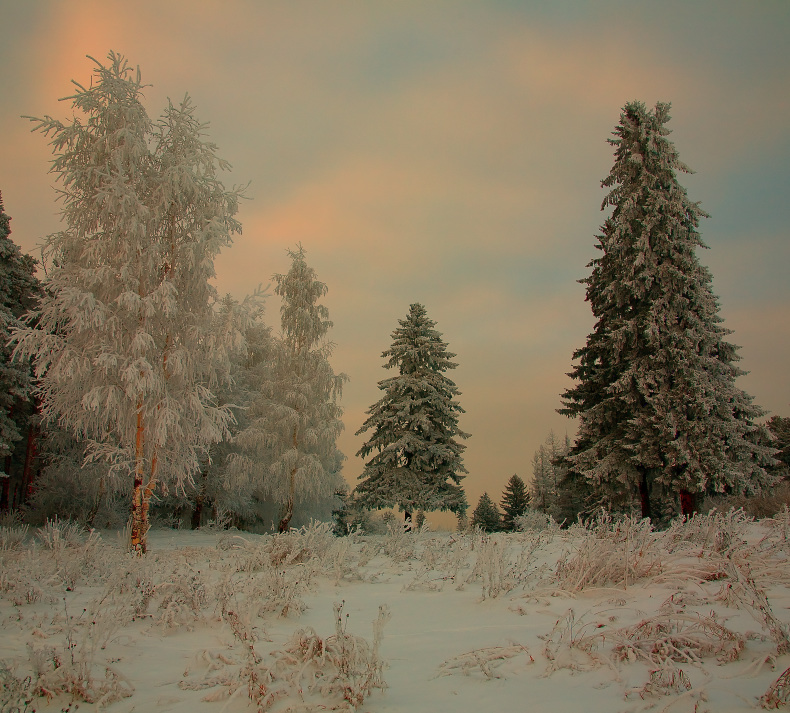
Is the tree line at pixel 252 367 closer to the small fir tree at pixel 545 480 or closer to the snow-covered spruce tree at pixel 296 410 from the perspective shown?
the snow-covered spruce tree at pixel 296 410

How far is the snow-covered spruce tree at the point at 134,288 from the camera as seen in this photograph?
1052 cm

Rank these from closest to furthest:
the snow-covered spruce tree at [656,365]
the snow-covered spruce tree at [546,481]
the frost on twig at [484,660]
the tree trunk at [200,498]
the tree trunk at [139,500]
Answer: the frost on twig at [484,660]
the tree trunk at [139,500]
the snow-covered spruce tree at [656,365]
the tree trunk at [200,498]
the snow-covered spruce tree at [546,481]

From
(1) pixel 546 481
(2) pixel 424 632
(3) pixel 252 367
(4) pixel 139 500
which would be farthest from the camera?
(1) pixel 546 481

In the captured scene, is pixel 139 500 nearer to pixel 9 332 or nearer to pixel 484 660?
pixel 484 660

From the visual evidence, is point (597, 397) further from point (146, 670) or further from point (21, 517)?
point (21, 517)

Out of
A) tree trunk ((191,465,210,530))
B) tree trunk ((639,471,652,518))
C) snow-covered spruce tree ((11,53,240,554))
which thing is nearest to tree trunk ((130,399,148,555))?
snow-covered spruce tree ((11,53,240,554))

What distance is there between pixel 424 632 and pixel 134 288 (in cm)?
969

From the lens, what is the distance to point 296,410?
784 inches

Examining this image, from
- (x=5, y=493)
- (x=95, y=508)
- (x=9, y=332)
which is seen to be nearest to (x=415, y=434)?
(x=95, y=508)

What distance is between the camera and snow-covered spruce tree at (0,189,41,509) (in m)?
15.9

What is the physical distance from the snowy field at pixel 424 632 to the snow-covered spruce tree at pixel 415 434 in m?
14.2

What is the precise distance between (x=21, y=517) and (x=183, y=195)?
14859 mm

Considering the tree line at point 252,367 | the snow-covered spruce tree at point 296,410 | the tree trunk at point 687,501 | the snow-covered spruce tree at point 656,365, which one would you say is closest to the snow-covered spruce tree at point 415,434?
the tree line at point 252,367

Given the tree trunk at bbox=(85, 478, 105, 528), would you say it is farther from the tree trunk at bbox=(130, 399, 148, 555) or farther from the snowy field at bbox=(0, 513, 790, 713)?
the snowy field at bbox=(0, 513, 790, 713)
